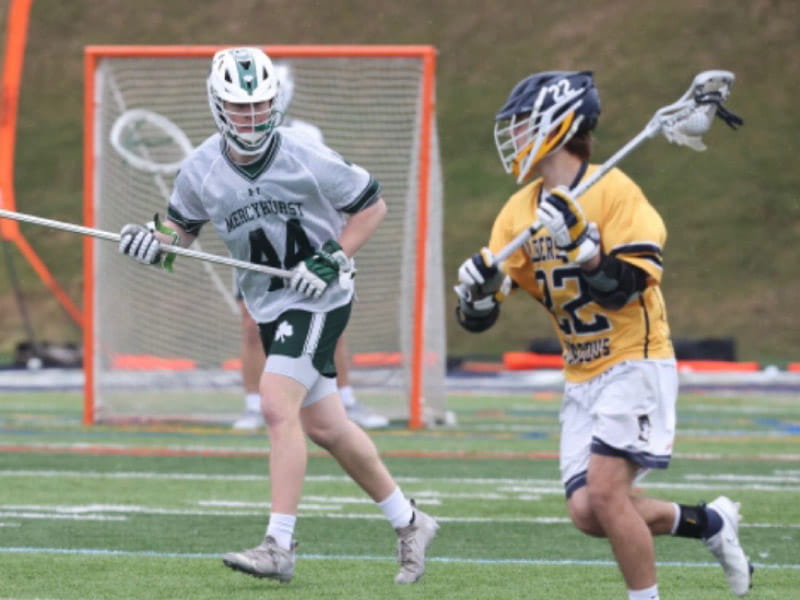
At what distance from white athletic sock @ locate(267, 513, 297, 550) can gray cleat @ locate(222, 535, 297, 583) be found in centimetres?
1

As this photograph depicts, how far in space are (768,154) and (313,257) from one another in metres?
27.5

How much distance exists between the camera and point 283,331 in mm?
5621

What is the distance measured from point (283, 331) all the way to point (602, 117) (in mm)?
27659

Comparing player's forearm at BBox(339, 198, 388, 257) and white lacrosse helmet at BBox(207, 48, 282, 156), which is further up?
white lacrosse helmet at BBox(207, 48, 282, 156)

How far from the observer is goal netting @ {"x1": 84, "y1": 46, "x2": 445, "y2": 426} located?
11.5 m

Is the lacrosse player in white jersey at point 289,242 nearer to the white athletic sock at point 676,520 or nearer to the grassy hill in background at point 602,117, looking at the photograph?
the white athletic sock at point 676,520

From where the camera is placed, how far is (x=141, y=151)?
12086mm

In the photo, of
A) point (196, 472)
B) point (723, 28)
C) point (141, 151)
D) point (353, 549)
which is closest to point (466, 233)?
point (723, 28)

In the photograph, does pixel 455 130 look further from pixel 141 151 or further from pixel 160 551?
pixel 160 551

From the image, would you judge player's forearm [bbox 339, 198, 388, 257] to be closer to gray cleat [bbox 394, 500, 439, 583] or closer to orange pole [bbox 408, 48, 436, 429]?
gray cleat [bbox 394, 500, 439, 583]

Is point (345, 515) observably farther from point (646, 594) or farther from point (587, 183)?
point (587, 183)

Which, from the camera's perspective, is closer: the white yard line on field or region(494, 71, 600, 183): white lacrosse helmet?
region(494, 71, 600, 183): white lacrosse helmet

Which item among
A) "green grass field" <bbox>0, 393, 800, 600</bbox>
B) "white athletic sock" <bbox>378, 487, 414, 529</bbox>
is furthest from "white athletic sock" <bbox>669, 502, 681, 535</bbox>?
"white athletic sock" <bbox>378, 487, 414, 529</bbox>

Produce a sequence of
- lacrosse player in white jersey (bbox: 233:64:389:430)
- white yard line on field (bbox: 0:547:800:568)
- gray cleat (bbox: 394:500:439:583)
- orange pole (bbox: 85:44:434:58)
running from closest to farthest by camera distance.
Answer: gray cleat (bbox: 394:500:439:583) < white yard line on field (bbox: 0:547:800:568) < lacrosse player in white jersey (bbox: 233:64:389:430) < orange pole (bbox: 85:44:434:58)
